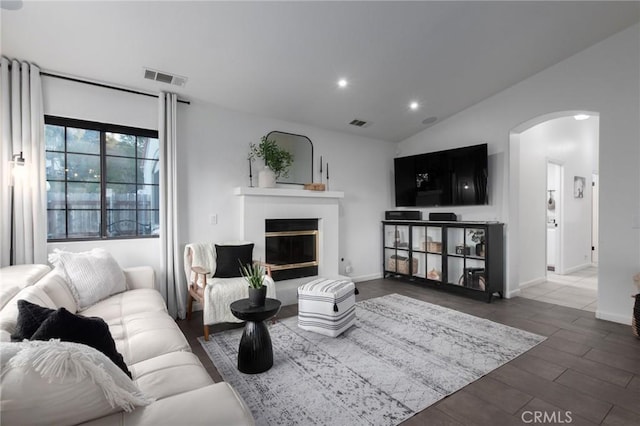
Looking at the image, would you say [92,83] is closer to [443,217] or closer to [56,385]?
[56,385]

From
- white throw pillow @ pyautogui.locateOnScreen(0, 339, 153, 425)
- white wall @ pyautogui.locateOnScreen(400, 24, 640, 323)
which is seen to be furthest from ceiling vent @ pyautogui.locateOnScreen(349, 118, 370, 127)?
white throw pillow @ pyautogui.locateOnScreen(0, 339, 153, 425)

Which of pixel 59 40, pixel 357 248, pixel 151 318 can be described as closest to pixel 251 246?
pixel 151 318

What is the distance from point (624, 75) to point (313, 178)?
3826mm

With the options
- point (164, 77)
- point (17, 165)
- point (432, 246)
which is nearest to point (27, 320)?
point (17, 165)

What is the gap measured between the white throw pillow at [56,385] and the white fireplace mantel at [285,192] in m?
3.01

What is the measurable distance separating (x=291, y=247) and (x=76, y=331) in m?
3.27

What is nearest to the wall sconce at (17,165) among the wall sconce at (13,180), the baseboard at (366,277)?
the wall sconce at (13,180)

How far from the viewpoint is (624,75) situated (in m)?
3.23

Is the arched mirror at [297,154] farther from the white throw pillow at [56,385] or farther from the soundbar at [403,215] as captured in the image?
the white throw pillow at [56,385]

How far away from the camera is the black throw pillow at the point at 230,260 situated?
3.41m

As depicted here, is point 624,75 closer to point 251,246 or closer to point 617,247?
point 617,247

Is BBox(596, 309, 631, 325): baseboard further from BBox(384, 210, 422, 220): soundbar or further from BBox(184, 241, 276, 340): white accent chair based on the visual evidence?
BBox(184, 241, 276, 340): white accent chair

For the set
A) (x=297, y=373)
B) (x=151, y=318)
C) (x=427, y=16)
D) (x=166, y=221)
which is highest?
(x=427, y=16)

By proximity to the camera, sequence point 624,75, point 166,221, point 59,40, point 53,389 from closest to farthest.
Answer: point 53,389
point 59,40
point 624,75
point 166,221
